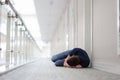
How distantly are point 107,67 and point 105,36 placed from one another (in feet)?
1.56

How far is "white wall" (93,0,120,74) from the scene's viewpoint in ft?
9.45

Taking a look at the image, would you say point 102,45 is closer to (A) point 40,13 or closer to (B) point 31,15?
(A) point 40,13

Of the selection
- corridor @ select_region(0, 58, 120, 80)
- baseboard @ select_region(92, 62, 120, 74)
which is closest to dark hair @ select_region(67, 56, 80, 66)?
baseboard @ select_region(92, 62, 120, 74)

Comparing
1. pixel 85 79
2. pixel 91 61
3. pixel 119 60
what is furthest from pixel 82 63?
pixel 85 79

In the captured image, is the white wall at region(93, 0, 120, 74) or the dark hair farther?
the dark hair

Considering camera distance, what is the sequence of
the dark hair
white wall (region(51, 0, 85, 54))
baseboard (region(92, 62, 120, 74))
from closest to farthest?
baseboard (region(92, 62, 120, 74)) < the dark hair < white wall (region(51, 0, 85, 54))

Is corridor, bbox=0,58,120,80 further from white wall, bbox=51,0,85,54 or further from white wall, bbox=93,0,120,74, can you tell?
white wall, bbox=51,0,85,54

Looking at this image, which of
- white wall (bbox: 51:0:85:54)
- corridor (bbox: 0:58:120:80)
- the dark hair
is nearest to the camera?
corridor (bbox: 0:58:120:80)

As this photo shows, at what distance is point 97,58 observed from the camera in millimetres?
3754

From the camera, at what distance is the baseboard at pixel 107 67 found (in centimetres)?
272

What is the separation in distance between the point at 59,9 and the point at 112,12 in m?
6.63

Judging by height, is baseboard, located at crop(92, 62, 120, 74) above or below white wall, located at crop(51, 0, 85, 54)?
below

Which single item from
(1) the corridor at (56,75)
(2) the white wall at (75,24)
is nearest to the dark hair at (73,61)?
(2) the white wall at (75,24)

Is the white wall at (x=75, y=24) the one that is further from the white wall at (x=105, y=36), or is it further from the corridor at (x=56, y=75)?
the corridor at (x=56, y=75)
